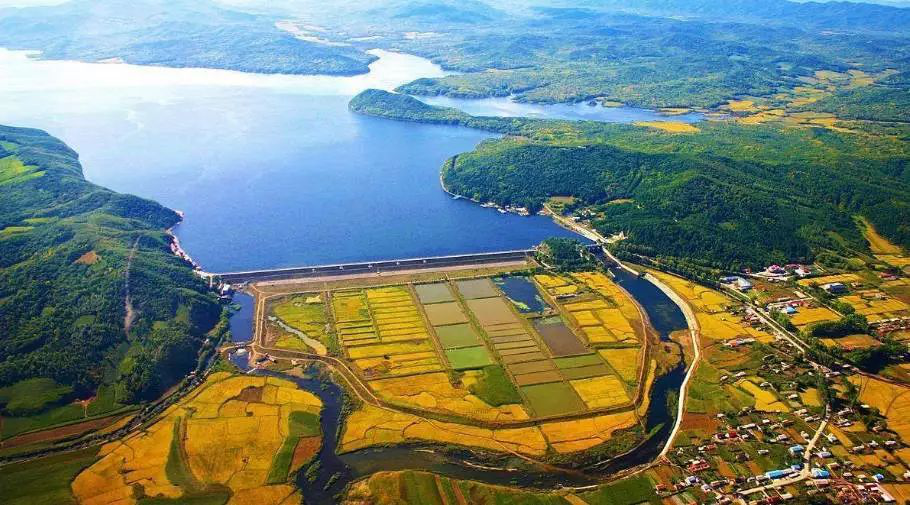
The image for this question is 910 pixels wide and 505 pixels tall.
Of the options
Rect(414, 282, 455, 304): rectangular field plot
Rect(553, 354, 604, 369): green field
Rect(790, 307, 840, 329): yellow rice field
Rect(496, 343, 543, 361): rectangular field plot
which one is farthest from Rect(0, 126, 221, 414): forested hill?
Rect(790, 307, 840, 329): yellow rice field

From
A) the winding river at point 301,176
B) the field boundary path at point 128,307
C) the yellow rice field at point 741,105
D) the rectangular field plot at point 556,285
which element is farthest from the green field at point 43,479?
the yellow rice field at point 741,105

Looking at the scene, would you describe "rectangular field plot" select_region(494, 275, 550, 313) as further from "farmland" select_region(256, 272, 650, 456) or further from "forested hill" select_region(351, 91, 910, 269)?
"forested hill" select_region(351, 91, 910, 269)

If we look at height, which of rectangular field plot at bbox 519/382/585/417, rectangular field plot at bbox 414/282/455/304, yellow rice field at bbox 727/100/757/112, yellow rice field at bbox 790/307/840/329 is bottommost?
rectangular field plot at bbox 519/382/585/417

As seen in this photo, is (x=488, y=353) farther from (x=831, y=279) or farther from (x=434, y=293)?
(x=831, y=279)

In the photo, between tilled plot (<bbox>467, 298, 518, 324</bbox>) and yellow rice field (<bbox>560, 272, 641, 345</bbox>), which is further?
tilled plot (<bbox>467, 298, 518, 324</bbox>)

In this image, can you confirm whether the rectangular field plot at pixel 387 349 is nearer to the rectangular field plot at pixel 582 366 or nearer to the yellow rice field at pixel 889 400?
the rectangular field plot at pixel 582 366

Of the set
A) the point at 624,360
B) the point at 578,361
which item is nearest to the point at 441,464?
the point at 578,361

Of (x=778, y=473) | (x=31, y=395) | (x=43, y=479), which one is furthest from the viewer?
(x=31, y=395)
